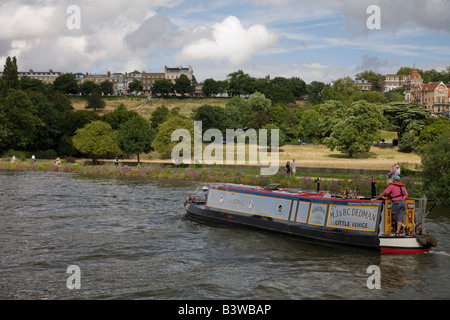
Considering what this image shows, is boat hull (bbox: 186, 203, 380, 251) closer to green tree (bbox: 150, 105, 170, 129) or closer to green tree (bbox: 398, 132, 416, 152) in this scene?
green tree (bbox: 398, 132, 416, 152)

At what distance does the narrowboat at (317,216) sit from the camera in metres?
19.2

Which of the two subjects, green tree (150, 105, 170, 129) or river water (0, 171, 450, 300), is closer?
river water (0, 171, 450, 300)

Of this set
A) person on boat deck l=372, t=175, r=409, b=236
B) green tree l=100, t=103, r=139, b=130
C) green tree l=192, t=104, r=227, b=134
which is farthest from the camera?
green tree l=192, t=104, r=227, b=134

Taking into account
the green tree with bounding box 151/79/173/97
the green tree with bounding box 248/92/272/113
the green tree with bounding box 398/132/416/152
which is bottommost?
the green tree with bounding box 398/132/416/152

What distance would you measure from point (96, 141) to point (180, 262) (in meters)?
53.1

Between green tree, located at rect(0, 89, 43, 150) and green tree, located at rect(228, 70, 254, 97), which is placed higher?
green tree, located at rect(228, 70, 254, 97)

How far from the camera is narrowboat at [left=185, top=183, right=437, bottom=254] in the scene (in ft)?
62.8

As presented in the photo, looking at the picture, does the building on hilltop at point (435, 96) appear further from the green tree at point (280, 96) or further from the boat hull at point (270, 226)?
the boat hull at point (270, 226)

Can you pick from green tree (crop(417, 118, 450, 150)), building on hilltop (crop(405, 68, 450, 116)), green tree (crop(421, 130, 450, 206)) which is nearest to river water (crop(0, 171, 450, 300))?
green tree (crop(421, 130, 450, 206))

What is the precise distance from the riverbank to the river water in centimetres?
938

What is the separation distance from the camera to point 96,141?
68250 millimetres

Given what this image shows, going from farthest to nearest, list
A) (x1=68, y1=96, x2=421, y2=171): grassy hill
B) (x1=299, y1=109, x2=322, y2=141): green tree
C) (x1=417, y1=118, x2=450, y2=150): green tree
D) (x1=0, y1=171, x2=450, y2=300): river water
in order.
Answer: (x1=299, y1=109, x2=322, y2=141): green tree → (x1=417, y1=118, x2=450, y2=150): green tree → (x1=68, y1=96, x2=421, y2=171): grassy hill → (x1=0, y1=171, x2=450, y2=300): river water

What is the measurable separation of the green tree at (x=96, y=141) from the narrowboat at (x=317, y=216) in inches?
1730

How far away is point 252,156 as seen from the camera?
73875 mm
